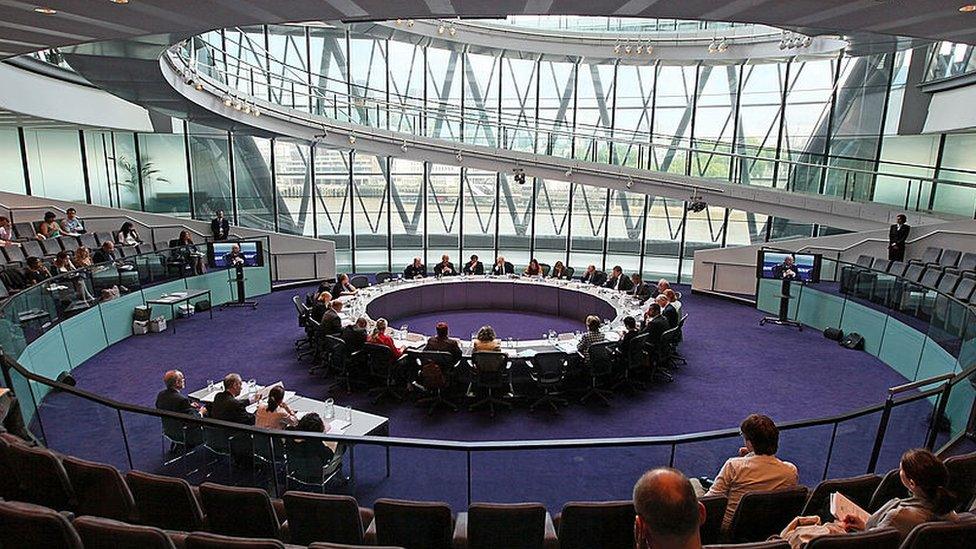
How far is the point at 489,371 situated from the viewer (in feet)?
26.6

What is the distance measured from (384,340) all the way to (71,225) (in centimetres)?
1045

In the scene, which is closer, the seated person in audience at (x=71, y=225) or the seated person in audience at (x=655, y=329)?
the seated person in audience at (x=655, y=329)

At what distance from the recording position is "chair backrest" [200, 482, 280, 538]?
12.8 ft

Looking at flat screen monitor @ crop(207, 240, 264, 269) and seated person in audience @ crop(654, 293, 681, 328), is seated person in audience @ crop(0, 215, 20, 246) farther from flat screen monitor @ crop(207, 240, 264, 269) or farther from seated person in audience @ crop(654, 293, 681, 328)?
seated person in audience @ crop(654, 293, 681, 328)

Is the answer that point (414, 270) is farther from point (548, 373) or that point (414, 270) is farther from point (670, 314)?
point (548, 373)

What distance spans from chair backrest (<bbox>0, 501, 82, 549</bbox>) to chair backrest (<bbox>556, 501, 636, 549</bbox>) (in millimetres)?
2862

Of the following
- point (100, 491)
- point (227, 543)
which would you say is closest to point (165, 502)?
point (100, 491)

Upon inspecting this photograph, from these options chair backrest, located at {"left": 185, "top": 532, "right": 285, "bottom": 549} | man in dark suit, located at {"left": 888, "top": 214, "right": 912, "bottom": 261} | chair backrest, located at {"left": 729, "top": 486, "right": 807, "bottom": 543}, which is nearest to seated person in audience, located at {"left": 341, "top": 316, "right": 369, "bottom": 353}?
chair backrest, located at {"left": 185, "top": 532, "right": 285, "bottom": 549}

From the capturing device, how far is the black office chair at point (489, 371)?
8.05 metres

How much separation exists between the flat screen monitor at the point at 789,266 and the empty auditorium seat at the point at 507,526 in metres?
10.7

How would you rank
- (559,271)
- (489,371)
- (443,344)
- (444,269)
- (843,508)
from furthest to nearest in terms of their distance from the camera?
(444,269), (559,271), (443,344), (489,371), (843,508)

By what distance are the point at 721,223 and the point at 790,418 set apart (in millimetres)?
10228

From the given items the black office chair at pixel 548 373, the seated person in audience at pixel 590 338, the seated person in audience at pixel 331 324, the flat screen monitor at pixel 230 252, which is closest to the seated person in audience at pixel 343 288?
the seated person in audience at pixel 331 324

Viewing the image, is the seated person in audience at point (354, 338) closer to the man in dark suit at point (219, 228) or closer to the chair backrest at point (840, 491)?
the chair backrest at point (840, 491)
